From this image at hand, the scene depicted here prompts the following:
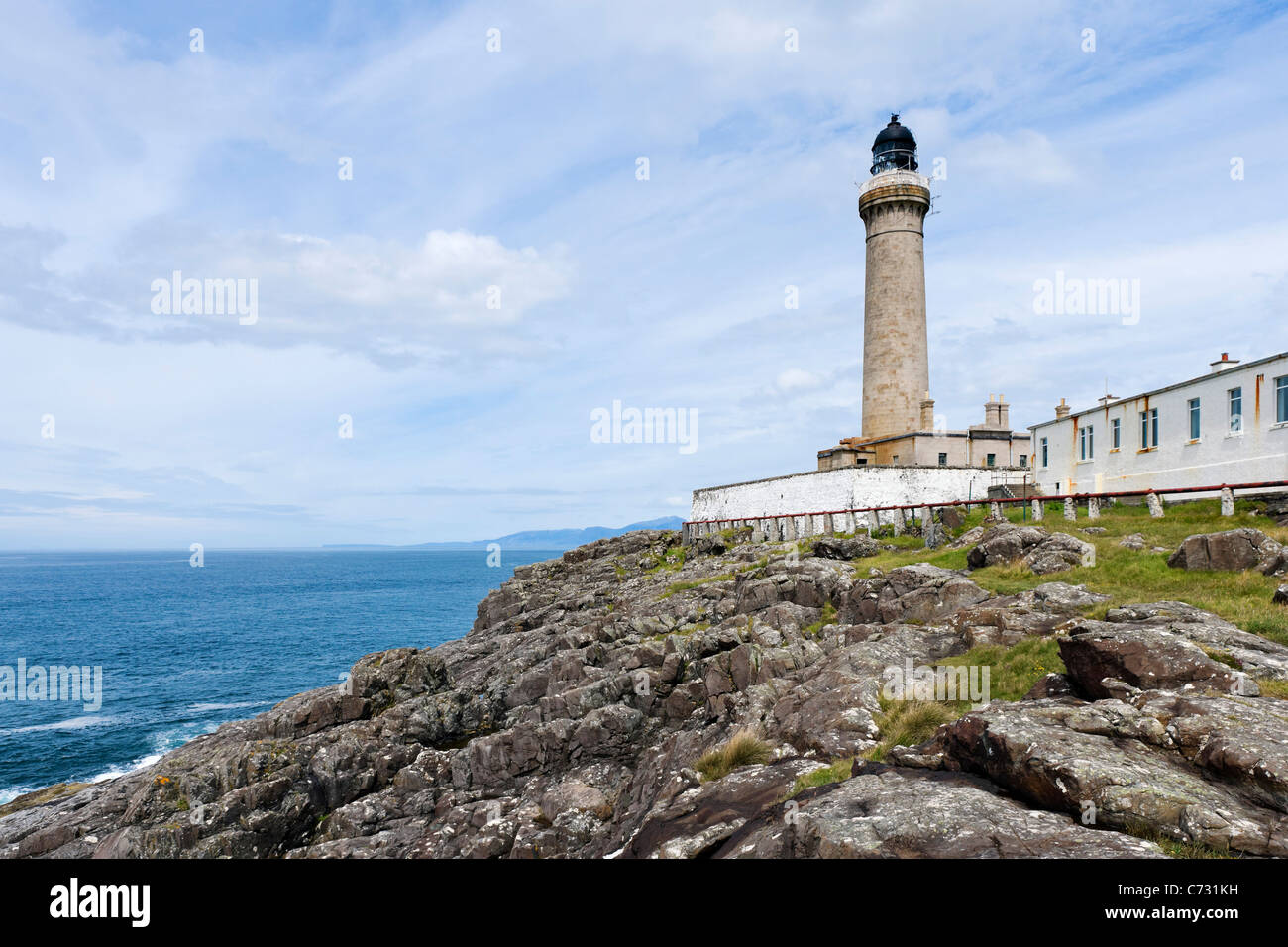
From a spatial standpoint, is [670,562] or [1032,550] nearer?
[1032,550]

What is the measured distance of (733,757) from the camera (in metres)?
13.1

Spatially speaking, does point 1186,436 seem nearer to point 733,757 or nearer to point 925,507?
point 925,507

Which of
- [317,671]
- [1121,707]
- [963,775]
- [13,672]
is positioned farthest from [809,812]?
[13,672]

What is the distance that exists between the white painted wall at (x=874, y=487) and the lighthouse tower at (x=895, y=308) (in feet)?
22.2

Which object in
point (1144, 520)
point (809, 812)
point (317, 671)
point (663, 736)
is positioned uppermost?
point (1144, 520)

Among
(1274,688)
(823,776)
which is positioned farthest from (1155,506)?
(823,776)

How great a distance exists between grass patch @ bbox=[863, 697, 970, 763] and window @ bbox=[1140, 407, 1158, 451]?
90.9 ft

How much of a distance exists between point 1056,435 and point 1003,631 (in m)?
29.5

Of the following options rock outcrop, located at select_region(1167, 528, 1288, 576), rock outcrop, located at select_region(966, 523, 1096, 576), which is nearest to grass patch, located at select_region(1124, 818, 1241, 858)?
rock outcrop, located at select_region(1167, 528, 1288, 576)

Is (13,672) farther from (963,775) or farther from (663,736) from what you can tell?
(963,775)

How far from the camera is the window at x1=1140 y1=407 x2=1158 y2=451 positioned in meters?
33.3

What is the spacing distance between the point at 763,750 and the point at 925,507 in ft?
88.0

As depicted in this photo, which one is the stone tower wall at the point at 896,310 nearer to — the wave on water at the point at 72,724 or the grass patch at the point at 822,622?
the grass patch at the point at 822,622

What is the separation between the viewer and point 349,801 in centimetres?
1948
